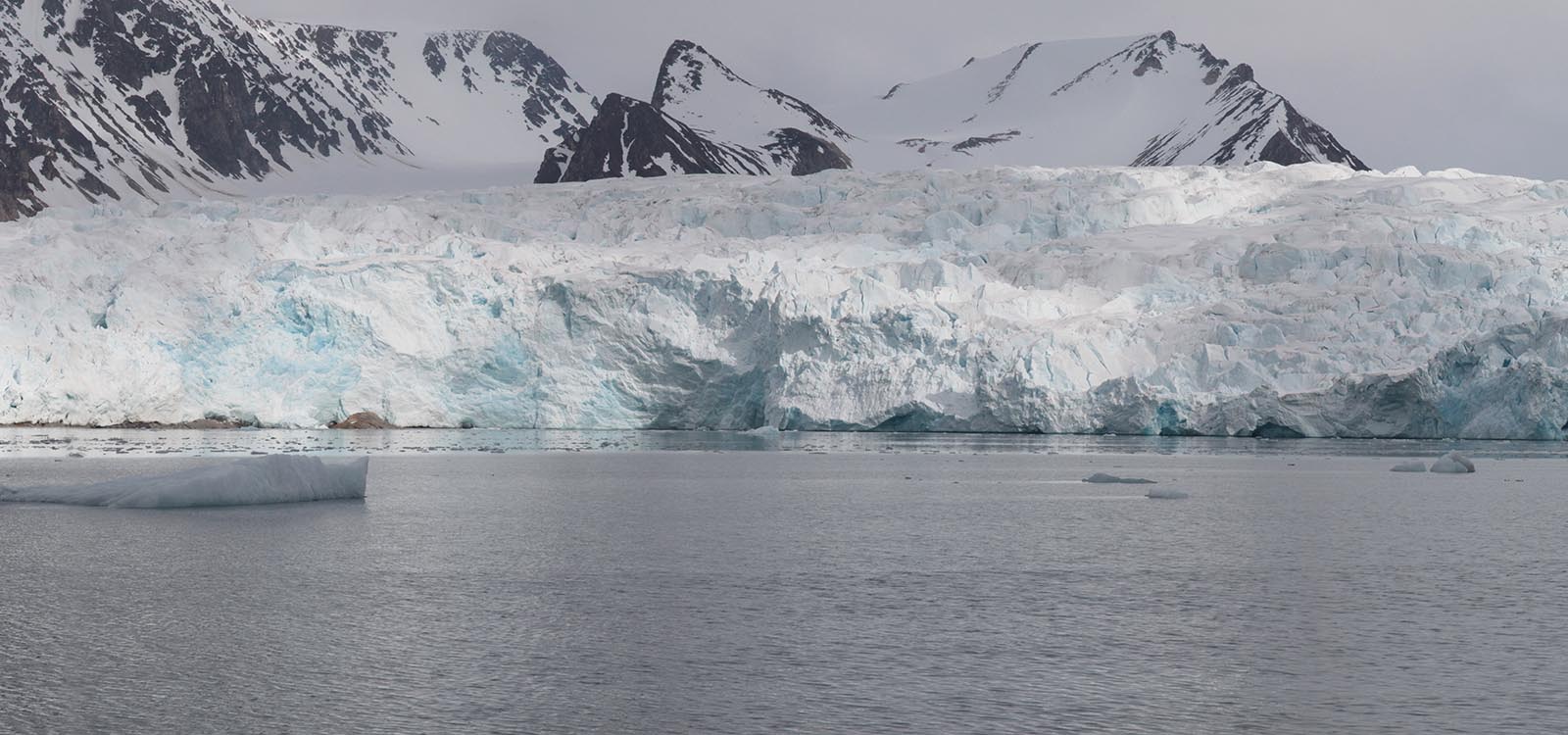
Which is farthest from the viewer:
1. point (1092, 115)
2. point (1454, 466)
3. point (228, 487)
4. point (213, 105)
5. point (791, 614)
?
point (213, 105)

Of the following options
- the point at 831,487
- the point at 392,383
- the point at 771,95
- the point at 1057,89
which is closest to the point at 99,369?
the point at 392,383

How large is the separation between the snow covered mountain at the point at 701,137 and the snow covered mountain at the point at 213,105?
97.0 ft

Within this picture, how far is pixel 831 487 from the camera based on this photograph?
21969mm

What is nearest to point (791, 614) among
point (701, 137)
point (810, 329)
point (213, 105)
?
point (810, 329)

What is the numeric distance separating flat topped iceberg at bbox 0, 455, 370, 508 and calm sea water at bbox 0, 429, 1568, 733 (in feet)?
1.62

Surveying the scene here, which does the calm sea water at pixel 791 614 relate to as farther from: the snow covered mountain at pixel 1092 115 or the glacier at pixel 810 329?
the snow covered mountain at pixel 1092 115

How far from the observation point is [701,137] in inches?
4040

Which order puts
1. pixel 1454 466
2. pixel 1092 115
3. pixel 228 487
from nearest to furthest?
pixel 228 487
pixel 1454 466
pixel 1092 115

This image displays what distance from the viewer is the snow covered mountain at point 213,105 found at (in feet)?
399

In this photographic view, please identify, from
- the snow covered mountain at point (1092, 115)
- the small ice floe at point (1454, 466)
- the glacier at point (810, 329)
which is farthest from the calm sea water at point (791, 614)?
the snow covered mountain at point (1092, 115)

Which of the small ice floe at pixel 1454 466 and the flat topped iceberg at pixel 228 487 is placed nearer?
the flat topped iceberg at pixel 228 487

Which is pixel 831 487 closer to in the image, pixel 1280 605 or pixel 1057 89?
pixel 1280 605

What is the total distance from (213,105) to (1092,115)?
7736 centimetres

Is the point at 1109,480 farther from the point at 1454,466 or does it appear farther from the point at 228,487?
the point at 228,487
